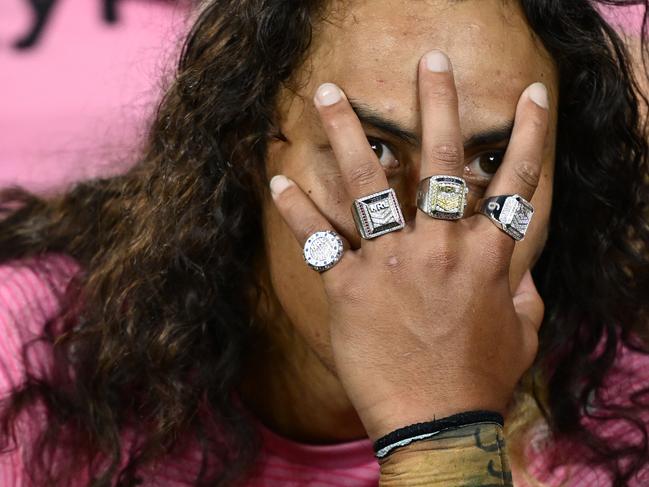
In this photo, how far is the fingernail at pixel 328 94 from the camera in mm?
1521

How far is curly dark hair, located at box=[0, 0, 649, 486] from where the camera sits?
1.70m

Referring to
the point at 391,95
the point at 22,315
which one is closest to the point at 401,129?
the point at 391,95

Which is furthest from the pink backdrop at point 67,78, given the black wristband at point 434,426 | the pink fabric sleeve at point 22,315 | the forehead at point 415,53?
the black wristband at point 434,426

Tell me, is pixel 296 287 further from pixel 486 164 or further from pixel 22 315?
pixel 22 315

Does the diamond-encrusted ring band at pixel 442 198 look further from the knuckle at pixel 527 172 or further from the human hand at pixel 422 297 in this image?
the knuckle at pixel 527 172

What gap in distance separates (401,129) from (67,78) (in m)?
1.60

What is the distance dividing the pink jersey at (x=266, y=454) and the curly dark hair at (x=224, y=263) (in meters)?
0.03

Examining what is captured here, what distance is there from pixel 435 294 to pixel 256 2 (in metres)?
0.56

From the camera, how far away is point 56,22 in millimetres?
2867

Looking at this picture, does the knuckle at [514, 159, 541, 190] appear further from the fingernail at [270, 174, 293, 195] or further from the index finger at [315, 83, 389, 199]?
the fingernail at [270, 174, 293, 195]

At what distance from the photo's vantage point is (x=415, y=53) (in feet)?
5.02

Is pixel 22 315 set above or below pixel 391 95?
below

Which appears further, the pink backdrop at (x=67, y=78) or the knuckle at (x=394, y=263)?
the pink backdrop at (x=67, y=78)

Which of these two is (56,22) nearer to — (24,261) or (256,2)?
(24,261)
